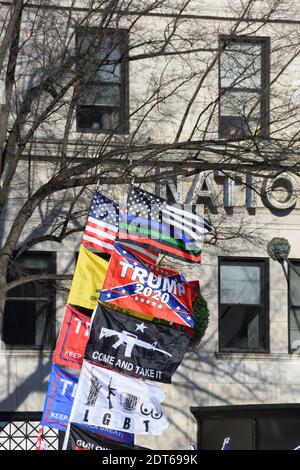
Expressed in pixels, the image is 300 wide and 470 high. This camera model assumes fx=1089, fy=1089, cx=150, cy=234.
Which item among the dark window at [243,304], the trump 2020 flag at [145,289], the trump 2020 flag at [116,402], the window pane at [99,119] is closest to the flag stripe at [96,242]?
the trump 2020 flag at [145,289]

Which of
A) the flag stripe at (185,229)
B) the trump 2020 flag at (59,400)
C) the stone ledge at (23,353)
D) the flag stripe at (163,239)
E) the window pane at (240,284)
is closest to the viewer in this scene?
the trump 2020 flag at (59,400)

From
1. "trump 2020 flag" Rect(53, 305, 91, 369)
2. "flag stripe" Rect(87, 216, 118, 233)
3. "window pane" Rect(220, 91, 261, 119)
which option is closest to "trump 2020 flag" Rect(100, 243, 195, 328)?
"trump 2020 flag" Rect(53, 305, 91, 369)

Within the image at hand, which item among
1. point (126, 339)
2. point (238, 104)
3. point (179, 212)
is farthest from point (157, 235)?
point (238, 104)

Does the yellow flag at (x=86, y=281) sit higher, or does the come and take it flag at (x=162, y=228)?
the come and take it flag at (x=162, y=228)

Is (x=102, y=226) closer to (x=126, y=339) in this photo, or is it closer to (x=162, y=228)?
(x=162, y=228)

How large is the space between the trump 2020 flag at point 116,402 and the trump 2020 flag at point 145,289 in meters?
0.81

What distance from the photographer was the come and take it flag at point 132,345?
1228 centimetres

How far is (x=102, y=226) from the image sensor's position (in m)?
13.5

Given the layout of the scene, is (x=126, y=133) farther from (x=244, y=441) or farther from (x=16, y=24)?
(x=244, y=441)

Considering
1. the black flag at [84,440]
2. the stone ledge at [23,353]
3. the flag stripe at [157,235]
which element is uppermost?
the flag stripe at [157,235]

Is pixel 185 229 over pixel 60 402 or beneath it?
over

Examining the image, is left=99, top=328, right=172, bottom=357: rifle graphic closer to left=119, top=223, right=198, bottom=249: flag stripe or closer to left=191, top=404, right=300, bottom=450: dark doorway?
left=119, top=223, right=198, bottom=249: flag stripe

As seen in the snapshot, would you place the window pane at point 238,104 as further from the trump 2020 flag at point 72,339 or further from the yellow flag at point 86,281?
the trump 2020 flag at point 72,339

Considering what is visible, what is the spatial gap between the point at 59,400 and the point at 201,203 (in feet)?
28.0
